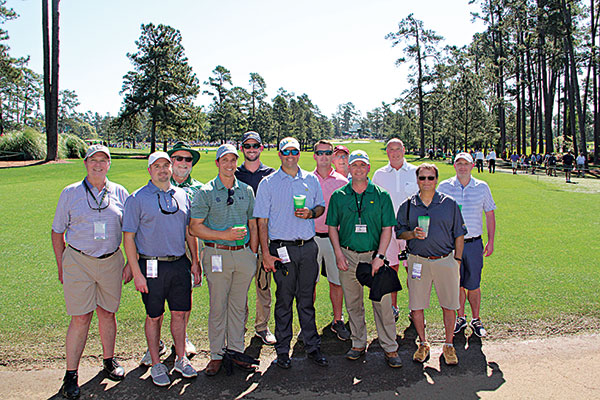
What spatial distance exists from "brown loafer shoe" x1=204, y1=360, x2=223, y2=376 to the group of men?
11 mm

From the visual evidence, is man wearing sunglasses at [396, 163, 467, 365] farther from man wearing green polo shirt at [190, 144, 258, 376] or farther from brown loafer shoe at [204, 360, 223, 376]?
brown loafer shoe at [204, 360, 223, 376]

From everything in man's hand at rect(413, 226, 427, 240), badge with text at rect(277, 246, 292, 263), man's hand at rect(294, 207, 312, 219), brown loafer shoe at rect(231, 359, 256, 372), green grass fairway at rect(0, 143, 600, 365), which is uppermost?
man's hand at rect(294, 207, 312, 219)

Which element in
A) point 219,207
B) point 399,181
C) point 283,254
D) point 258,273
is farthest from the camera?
point 399,181

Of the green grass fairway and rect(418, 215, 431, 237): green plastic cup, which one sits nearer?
rect(418, 215, 431, 237): green plastic cup

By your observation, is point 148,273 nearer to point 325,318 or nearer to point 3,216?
point 325,318

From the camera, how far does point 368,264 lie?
455 centimetres

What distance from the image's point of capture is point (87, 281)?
164 inches

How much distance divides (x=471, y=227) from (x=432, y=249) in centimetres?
95

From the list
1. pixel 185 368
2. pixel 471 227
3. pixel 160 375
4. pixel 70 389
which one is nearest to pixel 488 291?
pixel 471 227

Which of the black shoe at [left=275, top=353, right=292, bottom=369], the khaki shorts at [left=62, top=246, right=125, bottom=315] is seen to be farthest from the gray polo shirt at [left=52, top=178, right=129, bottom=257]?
the black shoe at [left=275, top=353, right=292, bottom=369]

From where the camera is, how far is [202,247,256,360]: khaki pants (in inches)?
176

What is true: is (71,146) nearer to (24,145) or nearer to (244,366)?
(24,145)

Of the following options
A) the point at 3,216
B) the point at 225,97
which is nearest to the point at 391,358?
the point at 3,216

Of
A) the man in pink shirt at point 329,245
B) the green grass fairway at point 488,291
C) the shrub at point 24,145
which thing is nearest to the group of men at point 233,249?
the man in pink shirt at point 329,245
